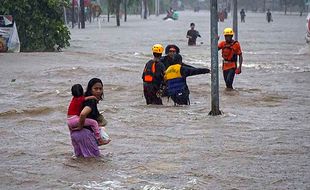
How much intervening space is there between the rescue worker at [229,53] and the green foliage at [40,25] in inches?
540

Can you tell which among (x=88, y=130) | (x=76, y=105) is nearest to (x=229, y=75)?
(x=88, y=130)

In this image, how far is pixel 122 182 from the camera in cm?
773

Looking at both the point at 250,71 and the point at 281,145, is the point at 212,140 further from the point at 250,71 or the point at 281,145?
the point at 250,71

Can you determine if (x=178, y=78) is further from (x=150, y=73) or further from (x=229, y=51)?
(x=229, y=51)

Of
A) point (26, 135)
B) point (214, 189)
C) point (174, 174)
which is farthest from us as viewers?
point (26, 135)

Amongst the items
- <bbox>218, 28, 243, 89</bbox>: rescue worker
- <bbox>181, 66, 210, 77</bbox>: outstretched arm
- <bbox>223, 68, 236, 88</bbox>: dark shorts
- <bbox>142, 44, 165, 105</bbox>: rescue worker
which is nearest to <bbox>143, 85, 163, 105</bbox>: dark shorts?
<bbox>142, 44, 165, 105</bbox>: rescue worker

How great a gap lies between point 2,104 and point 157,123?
3.95 metres

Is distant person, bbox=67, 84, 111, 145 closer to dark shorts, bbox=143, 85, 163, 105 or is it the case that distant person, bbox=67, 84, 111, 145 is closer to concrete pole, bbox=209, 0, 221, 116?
concrete pole, bbox=209, 0, 221, 116

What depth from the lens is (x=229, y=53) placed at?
50.6 ft

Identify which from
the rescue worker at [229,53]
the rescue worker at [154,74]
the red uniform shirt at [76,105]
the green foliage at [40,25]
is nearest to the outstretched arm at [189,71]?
the rescue worker at [154,74]

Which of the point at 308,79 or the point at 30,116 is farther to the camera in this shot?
the point at 308,79

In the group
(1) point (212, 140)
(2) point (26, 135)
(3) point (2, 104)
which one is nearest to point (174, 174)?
(1) point (212, 140)

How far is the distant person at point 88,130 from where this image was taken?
8453 millimetres

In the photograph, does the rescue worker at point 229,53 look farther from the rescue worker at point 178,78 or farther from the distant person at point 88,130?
the distant person at point 88,130
